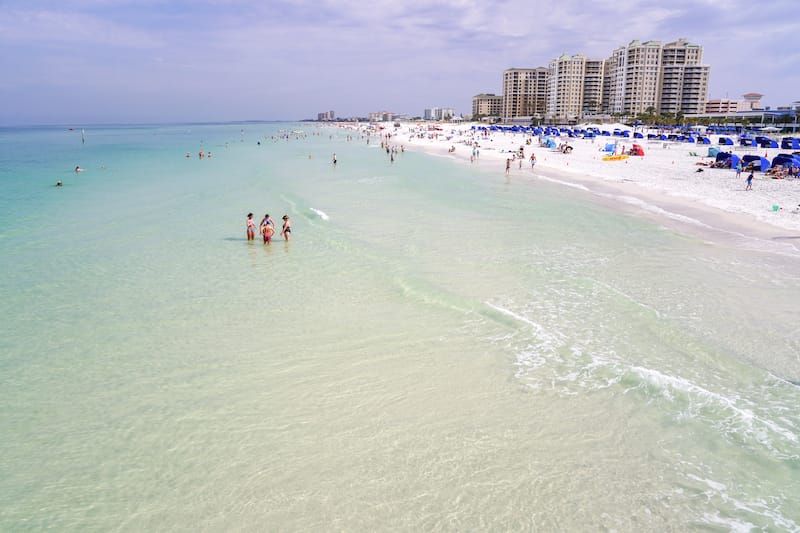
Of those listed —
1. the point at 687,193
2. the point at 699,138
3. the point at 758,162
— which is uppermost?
the point at 699,138

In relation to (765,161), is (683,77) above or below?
above

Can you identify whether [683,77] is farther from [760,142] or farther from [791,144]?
[791,144]

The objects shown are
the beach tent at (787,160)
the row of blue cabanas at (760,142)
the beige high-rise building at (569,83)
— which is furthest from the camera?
the beige high-rise building at (569,83)

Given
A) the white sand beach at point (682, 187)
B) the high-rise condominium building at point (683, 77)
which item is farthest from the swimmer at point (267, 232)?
the high-rise condominium building at point (683, 77)

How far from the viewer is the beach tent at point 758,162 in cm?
3447

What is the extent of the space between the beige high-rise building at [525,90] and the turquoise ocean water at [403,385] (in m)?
176

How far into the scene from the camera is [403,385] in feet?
A: 28.8

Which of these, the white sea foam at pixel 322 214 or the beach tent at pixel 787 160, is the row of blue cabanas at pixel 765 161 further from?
the white sea foam at pixel 322 214

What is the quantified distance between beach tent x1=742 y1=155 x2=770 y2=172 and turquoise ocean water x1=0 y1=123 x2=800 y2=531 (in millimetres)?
21010

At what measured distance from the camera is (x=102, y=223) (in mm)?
23422

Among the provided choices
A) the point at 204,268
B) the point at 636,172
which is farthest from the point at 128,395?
the point at 636,172

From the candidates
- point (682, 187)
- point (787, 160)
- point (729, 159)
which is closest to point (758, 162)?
point (787, 160)

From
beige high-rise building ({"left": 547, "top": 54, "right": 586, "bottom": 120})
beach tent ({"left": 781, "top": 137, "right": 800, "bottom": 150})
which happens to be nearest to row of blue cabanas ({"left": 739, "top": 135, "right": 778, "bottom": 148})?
beach tent ({"left": 781, "top": 137, "right": 800, "bottom": 150})

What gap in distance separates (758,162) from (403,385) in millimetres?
37255
